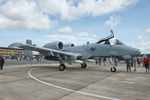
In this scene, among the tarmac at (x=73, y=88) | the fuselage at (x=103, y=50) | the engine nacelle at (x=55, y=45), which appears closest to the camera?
the tarmac at (x=73, y=88)

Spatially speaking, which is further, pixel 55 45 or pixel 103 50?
pixel 55 45

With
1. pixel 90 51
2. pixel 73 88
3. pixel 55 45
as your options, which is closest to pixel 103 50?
pixel 90 51

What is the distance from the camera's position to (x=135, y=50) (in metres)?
10.4

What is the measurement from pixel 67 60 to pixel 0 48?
148 metres

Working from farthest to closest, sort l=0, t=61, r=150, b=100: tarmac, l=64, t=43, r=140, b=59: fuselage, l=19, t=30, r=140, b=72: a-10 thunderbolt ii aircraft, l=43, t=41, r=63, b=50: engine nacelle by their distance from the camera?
l=43, t=41, r=63, b=50: engine nacelle < l=19, t=30, r=140, b=72: a-10 thunderbolt ii aircraft < l=64, t=43, r=140, b=59: fuselage < l=0, t=61, r=150, b=100: tarmac

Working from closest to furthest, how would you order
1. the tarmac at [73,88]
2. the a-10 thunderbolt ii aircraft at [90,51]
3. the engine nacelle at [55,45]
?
the tarmac at [73,88] < the a-10 thunderbolt ii aircraft at [90,51] < the engine nacelle at [55,45]

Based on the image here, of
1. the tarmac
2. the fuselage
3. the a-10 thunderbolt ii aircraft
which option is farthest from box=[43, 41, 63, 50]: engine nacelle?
the tarmac

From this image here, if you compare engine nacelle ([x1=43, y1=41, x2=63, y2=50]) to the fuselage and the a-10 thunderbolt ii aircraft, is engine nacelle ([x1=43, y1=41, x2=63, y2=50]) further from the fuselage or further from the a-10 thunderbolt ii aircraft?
the fuselage

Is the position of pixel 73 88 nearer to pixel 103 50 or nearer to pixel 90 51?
pixel 103 50

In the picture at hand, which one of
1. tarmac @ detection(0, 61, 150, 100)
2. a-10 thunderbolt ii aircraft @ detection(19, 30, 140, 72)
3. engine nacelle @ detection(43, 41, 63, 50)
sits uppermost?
engine nacelle @ detection(43, 41, 63, 50)

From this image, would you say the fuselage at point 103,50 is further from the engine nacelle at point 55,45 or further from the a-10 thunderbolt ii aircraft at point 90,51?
the engine nacelle at point 55,45

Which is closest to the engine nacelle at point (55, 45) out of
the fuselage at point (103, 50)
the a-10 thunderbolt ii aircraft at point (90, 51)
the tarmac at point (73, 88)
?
the a-10 thunderbolt ii aircraft at point (90, 51)

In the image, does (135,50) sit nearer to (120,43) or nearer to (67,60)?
(120,43)

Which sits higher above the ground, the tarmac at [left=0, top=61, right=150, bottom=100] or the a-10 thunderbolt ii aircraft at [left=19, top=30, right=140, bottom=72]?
the a-10 thunderbolt ii aircraft at [left=19, top=30, right=140, bottom=72]
